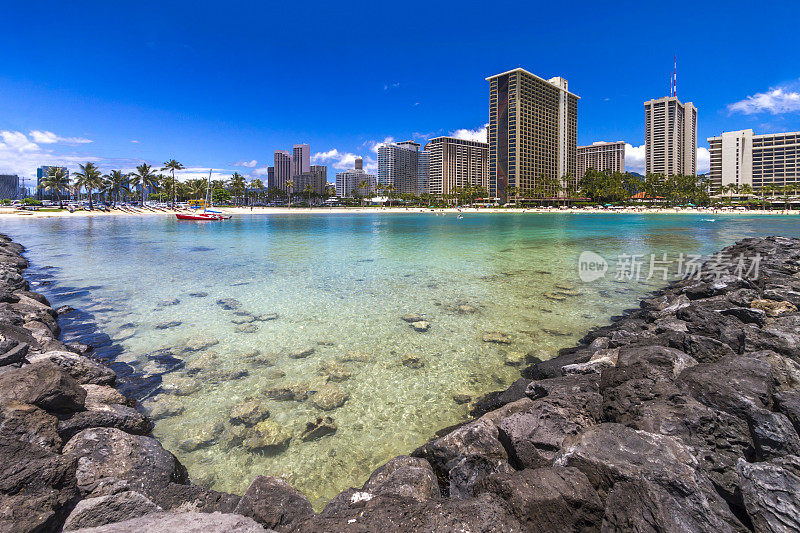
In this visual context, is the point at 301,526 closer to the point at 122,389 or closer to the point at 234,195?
the point at 122,389

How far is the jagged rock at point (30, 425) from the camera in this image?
362 cm

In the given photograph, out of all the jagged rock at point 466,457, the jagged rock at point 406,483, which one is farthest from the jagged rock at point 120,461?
the jagged rock at point 466,457

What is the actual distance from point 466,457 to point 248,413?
3524mm

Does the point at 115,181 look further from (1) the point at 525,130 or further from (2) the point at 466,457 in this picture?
(1) the point at 525,130

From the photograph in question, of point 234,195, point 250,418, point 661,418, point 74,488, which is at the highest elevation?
point 234,195

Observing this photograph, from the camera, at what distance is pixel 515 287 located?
14422 millimetres

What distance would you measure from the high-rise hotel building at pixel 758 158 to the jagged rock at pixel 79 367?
200979 mm

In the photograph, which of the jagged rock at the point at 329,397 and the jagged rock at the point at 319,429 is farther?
the jagged rock at the point at 329,397

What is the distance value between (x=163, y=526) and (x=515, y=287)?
Result: 13.2 metres

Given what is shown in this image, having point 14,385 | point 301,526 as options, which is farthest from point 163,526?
point 14,385

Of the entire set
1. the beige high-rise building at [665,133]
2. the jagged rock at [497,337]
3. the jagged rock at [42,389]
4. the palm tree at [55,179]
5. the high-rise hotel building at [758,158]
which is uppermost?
the beige high-rise building at [665,133]

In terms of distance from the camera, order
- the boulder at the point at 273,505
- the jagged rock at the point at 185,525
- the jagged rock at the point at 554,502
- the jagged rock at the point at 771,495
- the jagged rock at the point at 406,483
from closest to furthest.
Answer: the jagged rock at the point at 771,495 < the jagged rock at the point at 185,525 < the jagged rock at the point at 554,502 < the boulder at the point at 273,505 < the jagged rock at the point at 406,483

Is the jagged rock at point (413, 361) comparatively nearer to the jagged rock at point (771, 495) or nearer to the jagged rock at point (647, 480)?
the jagged rock at point (647, 480)

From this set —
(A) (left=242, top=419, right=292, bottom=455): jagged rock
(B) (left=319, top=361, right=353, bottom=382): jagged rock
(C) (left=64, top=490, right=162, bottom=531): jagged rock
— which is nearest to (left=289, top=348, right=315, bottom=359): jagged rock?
(B) (left=319, top=361, right=353, bottom=382): jagged rock
